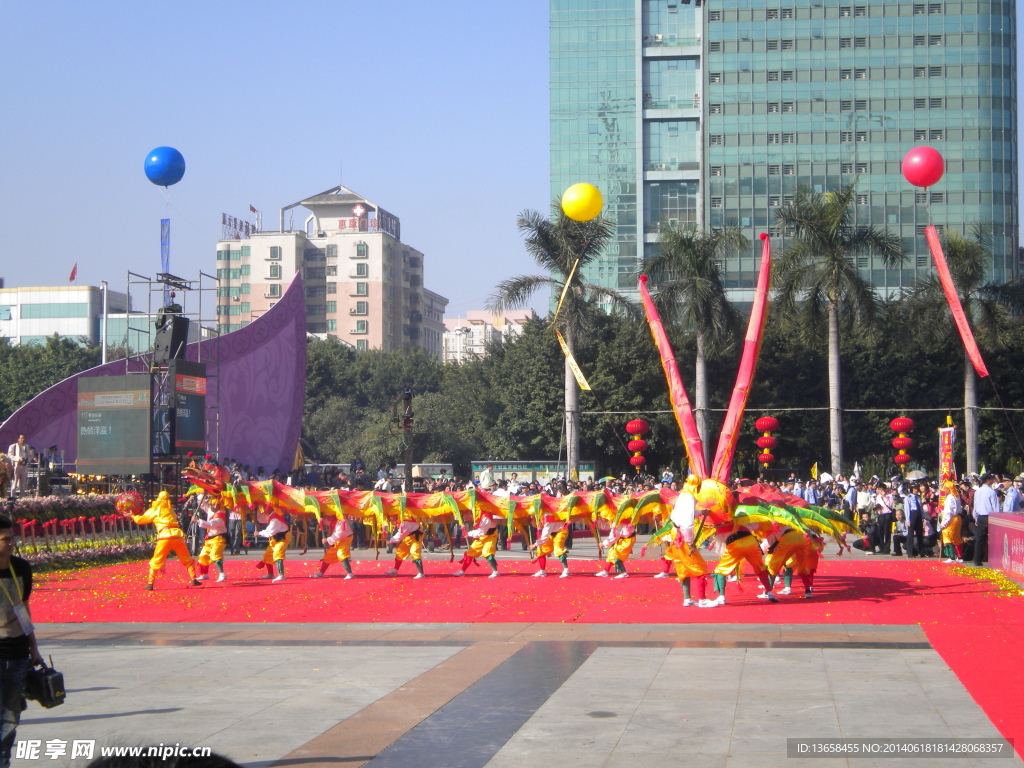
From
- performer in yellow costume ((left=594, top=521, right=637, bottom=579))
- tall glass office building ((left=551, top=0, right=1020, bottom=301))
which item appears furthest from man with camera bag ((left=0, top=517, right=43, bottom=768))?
tall glass office building ((left=551, top=0, right=1020, bottom=301))

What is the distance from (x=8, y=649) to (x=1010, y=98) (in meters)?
71.3

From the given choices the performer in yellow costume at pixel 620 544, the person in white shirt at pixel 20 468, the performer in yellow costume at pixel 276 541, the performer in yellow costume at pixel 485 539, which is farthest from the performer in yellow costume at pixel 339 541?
the person in white shirt at pixel 20 468

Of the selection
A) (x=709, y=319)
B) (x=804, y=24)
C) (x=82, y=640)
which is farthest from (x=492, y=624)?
(x=804, y=24)

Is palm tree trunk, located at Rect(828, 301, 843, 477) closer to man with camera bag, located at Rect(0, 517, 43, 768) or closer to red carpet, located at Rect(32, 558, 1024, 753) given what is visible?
red carpet, located at Rect(32, 558, 1024, 753)

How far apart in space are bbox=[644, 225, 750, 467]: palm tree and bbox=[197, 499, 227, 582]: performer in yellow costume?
2300 cm

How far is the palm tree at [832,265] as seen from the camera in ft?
123

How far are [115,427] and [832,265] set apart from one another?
24761mm

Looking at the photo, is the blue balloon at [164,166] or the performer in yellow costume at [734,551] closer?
the performer in yellow costume at [734,551]

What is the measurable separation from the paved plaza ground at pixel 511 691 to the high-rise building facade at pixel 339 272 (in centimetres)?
7820

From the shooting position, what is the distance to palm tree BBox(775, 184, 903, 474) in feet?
123

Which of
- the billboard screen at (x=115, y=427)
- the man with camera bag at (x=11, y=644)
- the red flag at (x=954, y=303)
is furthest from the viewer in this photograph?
the billboard screen at (x=115, y=427)

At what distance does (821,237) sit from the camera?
124 ft

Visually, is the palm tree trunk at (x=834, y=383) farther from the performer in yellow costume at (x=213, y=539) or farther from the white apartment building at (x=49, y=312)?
the white apartment building at (x=49, y=312)

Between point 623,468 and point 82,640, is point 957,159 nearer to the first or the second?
point 623,468
